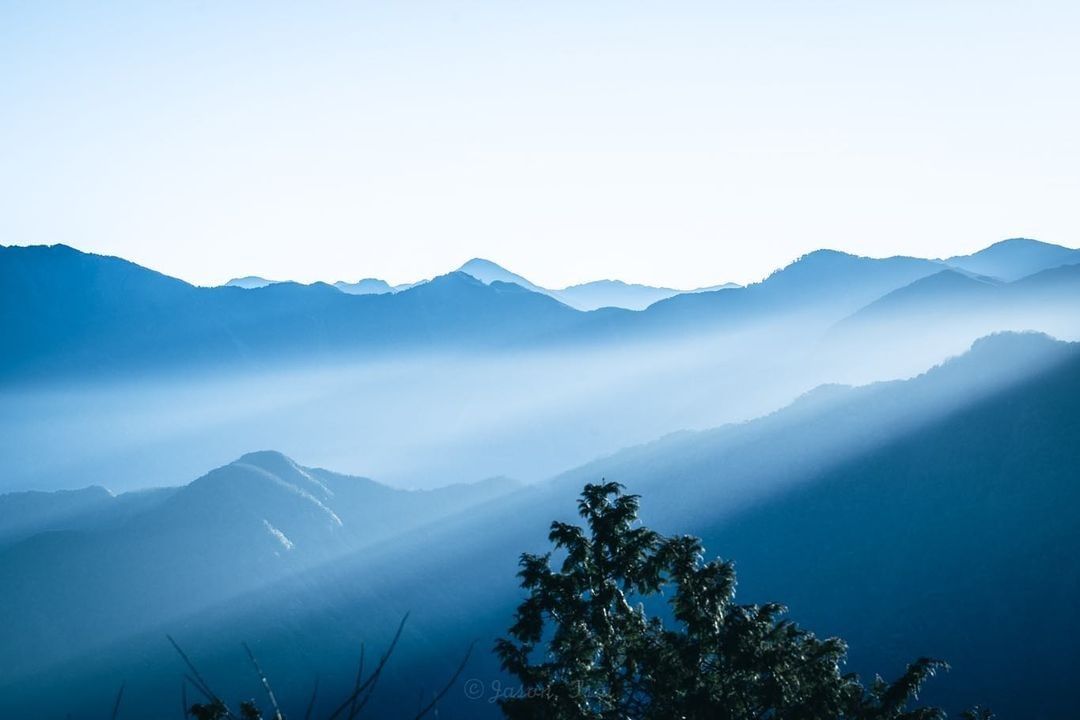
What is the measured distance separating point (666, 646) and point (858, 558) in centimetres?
7276

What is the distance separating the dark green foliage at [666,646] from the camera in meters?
15.5

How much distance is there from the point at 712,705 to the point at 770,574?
73.2m

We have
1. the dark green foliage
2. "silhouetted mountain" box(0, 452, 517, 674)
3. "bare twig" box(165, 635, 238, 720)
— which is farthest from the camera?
"silhouetted mountain" box(0, 452, 517, 674)

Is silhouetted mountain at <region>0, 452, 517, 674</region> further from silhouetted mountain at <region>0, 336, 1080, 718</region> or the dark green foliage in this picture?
the dark green foliage

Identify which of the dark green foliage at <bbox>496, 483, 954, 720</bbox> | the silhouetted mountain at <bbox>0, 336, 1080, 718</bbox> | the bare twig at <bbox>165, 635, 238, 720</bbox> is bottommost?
the silhouetted mountain at <bbox>0, 336, 1080, 718</bbox>

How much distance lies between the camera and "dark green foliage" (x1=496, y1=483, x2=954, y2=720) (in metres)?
15.5

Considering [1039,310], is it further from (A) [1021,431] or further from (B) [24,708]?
(B) [24,708]

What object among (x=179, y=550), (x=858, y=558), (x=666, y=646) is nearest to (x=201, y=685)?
(x=666, y=646)

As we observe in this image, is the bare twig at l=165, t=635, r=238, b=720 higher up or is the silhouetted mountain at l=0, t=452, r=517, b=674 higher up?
the bare twig at l=165, t=635, r=238, b=720

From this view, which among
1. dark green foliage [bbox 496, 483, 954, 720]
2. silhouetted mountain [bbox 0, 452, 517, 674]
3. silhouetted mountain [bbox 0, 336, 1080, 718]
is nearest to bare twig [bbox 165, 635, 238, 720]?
dark green foliage [bbox 496, 483, 954, 720]

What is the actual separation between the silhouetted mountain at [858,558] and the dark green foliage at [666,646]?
5639 cm

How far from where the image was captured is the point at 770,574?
82875 mm

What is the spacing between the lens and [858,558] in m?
80.4

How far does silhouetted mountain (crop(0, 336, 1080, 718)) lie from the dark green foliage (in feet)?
185
